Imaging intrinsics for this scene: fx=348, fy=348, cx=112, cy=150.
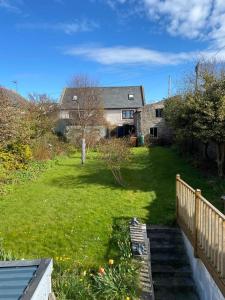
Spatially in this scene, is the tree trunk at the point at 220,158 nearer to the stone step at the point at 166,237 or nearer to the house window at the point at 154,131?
the stone step at the point at 166,237

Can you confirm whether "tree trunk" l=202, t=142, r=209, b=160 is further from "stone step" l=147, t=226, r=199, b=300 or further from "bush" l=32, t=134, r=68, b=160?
"bush" l=32, t=134, r=68, b=160

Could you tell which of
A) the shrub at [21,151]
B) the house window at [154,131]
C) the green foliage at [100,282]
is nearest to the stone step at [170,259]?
the green foliage at [100,282]

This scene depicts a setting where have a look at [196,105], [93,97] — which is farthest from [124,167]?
[93,97]

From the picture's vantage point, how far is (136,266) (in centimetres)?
729

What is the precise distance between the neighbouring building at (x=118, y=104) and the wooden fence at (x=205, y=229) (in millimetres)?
32245

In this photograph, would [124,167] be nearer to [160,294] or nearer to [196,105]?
[196,105]

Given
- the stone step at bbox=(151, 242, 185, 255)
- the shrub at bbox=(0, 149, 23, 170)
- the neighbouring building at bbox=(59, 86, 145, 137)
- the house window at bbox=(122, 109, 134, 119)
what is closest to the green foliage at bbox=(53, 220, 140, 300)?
the stone step at bbox=(151, 242, 185, 255)

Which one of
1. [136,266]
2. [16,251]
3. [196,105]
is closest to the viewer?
[136,266]

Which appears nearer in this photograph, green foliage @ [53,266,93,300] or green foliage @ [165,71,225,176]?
green foliage @ [53,266,93,300]

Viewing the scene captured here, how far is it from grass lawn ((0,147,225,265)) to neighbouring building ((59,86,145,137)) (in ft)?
79.1

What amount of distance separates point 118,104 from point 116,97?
1.59 m

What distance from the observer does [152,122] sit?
3575 centimetres

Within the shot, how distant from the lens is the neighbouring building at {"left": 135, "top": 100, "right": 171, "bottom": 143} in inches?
1400

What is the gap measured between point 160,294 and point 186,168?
10.8m
